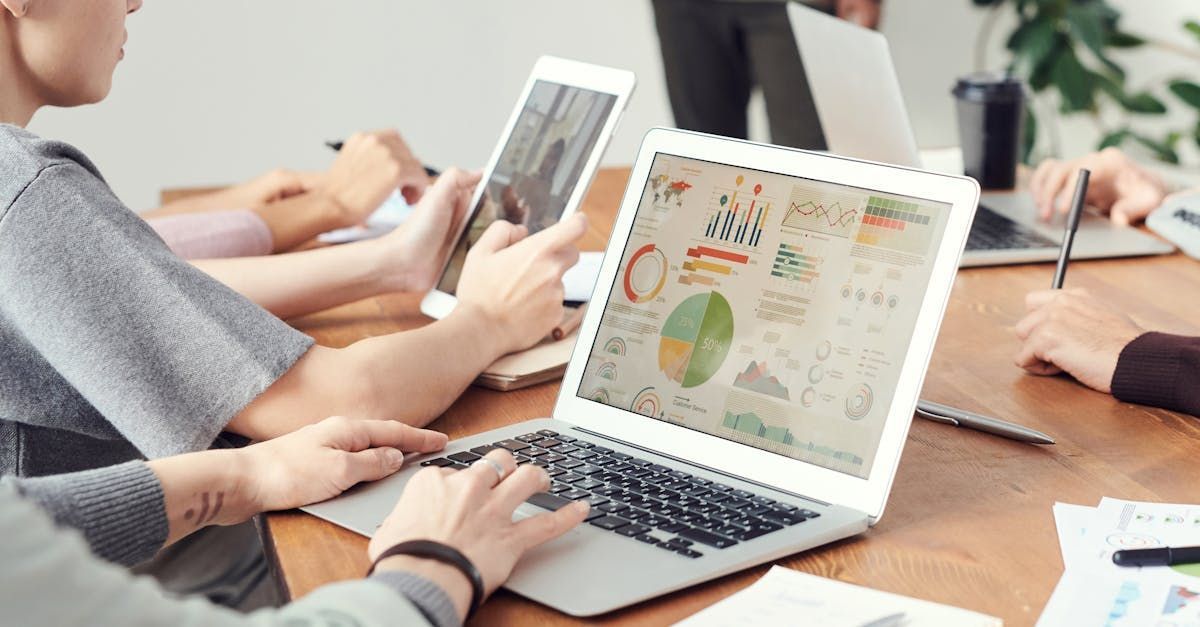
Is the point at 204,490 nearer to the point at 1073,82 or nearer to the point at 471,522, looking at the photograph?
the point at 471,522

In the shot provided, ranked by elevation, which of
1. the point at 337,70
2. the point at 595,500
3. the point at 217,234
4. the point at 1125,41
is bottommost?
the point at 337,70

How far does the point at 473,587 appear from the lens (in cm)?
69

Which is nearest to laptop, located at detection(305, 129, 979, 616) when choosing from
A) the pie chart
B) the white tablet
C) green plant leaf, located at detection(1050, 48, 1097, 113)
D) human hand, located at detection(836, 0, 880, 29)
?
the pie chart

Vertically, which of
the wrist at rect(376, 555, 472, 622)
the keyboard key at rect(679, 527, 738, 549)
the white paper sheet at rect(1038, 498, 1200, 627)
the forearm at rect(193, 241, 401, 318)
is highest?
the white paper sheet at rect(1038, 498, 1200, 627)

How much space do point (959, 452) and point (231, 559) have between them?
94 cm

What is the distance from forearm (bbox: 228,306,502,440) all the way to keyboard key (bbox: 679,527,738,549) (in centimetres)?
31

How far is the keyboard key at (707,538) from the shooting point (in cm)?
76

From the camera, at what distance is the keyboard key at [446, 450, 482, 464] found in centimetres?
91

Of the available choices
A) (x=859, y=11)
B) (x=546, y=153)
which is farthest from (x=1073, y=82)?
(x=546, y=153)

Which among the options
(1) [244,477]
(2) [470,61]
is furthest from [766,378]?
(2) [470,61]

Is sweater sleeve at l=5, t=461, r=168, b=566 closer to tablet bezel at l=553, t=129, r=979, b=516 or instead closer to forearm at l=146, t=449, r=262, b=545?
forearm at l=146, t=449, r=262, b=545

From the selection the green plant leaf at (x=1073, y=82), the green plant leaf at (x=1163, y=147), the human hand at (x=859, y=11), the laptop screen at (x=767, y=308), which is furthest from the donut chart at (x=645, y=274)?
the green plant leaf at (x=1163, y=147)

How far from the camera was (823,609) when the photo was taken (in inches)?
27.4

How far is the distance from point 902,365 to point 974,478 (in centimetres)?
13
